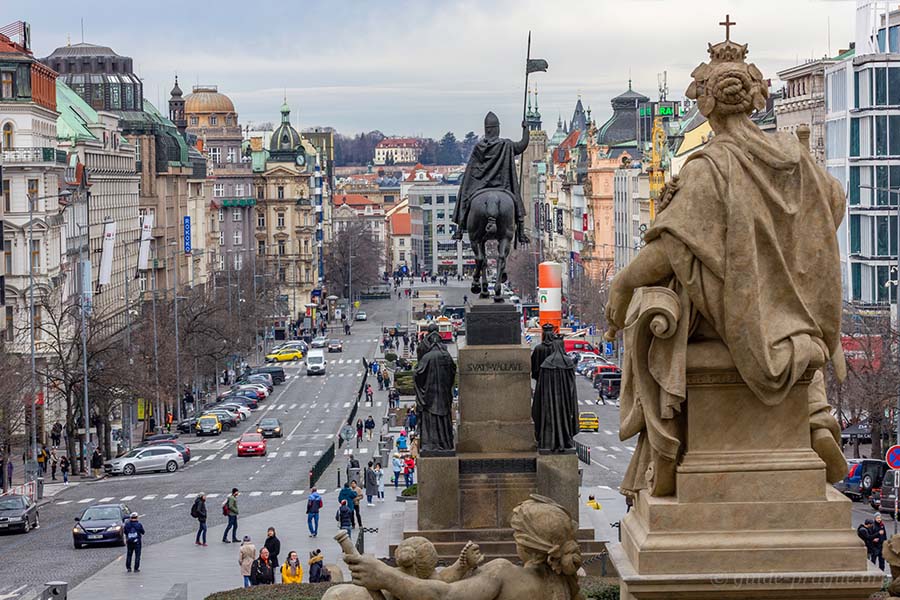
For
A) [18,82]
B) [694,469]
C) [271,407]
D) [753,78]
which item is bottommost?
[271,407]

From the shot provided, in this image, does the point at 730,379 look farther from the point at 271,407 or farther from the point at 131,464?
the point at 271,407

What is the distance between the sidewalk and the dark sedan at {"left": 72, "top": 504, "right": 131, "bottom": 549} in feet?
3.51

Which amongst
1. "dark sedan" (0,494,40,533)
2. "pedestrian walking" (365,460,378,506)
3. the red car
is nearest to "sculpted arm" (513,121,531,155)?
"pedestrian walking" (365,460,378,506)

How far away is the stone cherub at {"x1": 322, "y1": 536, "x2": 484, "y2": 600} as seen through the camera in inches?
468

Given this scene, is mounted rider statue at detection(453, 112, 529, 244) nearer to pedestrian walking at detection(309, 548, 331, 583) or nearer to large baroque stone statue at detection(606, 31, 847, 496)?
pedestrian walking at detection(309, 548, 331, 583)

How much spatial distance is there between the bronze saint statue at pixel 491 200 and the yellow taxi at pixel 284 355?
131 meters

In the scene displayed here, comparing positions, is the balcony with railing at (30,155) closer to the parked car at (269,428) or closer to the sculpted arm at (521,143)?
the parked car at (269,428)

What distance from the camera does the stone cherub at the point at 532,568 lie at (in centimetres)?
1132

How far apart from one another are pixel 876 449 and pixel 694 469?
62927mm

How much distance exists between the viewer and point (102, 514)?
Answer: 57.5m

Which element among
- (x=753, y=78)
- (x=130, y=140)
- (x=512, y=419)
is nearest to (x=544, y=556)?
(x=753, y=78)

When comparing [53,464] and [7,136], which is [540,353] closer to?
[53,464]

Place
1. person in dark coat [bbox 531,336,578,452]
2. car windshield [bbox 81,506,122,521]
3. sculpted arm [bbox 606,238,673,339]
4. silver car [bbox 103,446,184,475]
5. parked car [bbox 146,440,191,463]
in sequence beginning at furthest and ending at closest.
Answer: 1. parked car [bbox 146,440,191,463]
2. silver car [bbox 103,446,184,475]
3. car windshield [bbox 81,506,122,521]
4. person in dark coat [bbox 531,336,578,452]
5. sculpted arm [bbox 606,238,673,339]

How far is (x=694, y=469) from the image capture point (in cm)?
1198
